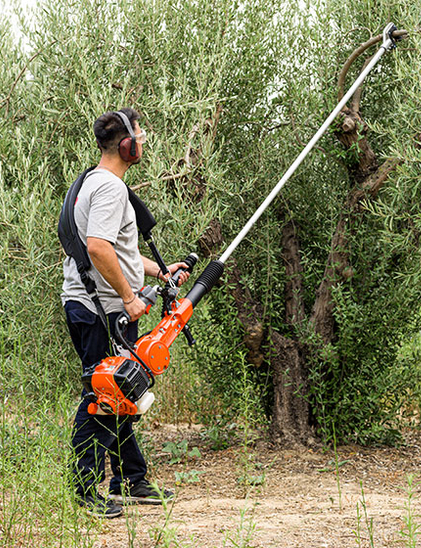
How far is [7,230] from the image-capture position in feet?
14.8

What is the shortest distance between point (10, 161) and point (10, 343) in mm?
1290

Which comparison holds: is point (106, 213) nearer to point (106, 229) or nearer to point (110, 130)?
point (106, 229)

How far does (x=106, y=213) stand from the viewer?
3912 mm

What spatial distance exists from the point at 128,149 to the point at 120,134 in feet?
0.35

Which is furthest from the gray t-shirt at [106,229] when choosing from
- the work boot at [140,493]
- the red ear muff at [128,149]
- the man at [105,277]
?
the work boot at [140,493]

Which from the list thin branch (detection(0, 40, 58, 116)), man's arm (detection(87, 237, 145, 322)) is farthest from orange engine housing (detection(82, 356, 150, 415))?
thin branch (detection(0, 40, 58, 116))

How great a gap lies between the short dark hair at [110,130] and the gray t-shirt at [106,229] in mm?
163

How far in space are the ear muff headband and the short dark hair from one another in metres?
0.03

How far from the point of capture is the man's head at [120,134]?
162 inches

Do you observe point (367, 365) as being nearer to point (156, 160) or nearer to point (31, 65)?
point (156, 160)

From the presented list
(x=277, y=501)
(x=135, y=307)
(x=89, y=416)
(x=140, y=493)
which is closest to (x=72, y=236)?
(x=135, y=307)

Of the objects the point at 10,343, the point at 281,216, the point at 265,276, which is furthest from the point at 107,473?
the point at 281,216

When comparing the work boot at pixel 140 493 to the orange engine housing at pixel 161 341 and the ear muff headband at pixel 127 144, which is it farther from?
the ear muff headband at pixel 127 144

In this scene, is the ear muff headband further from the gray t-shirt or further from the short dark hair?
the gray t-shirt
